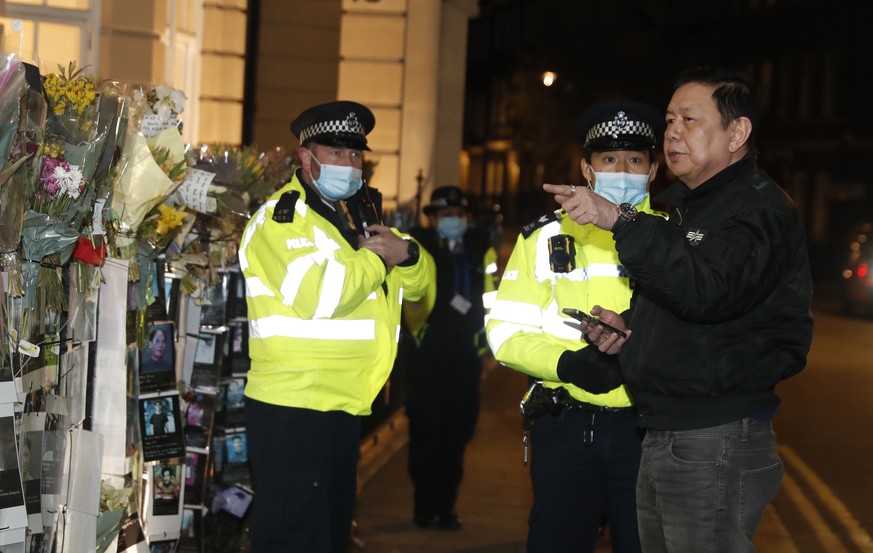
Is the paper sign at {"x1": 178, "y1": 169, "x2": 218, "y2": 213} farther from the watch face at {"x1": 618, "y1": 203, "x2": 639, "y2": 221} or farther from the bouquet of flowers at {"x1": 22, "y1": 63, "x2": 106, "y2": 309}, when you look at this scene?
the watch face at {"x1": 618, "y1": 203, "x2": 639, "y2": 221}

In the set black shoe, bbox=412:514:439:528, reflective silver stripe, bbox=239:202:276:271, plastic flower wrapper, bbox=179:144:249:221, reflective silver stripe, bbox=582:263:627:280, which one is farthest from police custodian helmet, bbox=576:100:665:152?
black shoe, bbox=412:514:439:528

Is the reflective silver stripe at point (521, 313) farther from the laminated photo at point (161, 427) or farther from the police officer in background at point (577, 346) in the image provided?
the laminated photo at point (161, 427)

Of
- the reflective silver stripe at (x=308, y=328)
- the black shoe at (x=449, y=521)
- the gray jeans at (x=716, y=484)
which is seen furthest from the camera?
the black shoe at (x=449, y=521)

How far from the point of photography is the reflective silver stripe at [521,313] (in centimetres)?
470

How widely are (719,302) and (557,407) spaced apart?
4.52 ft

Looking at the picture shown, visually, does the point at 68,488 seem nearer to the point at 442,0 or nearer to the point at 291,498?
the point at 291,498

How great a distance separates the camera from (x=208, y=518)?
6.27 metres

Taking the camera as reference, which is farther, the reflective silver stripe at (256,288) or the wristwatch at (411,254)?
the wristwatch at (411,254)

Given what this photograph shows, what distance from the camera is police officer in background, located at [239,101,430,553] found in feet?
15.8

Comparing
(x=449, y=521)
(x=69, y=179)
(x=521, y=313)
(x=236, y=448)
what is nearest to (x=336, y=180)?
(x=521, y=313)

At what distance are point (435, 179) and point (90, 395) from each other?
35.3ft

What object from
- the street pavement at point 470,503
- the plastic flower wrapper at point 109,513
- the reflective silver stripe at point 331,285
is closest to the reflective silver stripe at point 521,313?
the reflective silver stripe at point 331,285

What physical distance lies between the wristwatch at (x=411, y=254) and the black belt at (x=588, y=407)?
1046 mm

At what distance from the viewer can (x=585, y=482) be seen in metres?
4.57
